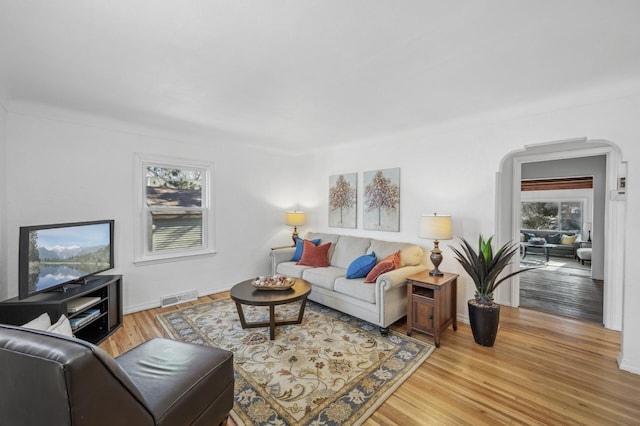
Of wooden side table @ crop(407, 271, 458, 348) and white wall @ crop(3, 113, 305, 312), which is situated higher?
white wall @ crop(3, 113, 305, 312)

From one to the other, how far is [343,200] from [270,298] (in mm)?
2340

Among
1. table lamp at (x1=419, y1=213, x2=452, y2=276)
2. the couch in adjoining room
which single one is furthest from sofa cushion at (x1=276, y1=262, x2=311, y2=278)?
the couch in adjoining room

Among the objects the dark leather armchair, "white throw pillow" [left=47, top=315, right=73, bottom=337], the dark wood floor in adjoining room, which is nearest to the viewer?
the dark leather armchair

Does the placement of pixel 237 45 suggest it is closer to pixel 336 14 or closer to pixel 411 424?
pixel 336 14

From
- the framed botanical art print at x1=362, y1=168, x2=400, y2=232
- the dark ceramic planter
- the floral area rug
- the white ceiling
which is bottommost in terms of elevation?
the floral area rug

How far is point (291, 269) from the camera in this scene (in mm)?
4047

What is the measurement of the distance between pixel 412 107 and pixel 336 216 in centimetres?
236

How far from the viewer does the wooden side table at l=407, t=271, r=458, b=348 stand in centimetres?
275

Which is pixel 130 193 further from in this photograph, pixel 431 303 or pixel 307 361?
pixel 431 303

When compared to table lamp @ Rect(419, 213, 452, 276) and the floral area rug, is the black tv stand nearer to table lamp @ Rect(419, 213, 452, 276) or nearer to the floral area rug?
the floral area rug

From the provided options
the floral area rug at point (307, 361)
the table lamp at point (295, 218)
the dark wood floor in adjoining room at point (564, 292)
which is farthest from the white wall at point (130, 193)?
the dark wood floor in adjoining room at point (564, 292)

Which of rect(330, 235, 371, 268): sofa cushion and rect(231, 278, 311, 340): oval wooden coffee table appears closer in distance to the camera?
rect(231, 278, 311, 340): oval wooden coffee table

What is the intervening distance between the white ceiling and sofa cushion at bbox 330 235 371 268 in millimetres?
1861

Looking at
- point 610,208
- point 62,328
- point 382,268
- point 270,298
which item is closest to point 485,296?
point 382,268
